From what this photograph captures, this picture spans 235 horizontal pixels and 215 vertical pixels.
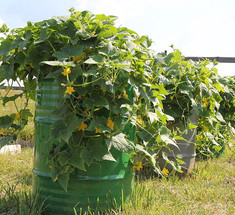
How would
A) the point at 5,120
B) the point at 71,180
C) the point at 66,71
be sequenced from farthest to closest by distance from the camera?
the point at 5,120, the point at 71,180, the point at 66,71

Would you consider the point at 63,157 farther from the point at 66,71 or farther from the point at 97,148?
the point at 66,71

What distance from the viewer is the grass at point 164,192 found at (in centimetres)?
180

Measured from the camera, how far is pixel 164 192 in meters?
2.20

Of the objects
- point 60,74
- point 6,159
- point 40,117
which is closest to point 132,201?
point 40,117

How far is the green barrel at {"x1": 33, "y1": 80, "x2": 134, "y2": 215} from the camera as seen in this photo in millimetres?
1617

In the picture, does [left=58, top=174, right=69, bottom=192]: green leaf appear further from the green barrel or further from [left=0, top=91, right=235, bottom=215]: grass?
[left=0, top=91, right=235, bottom=215]: grass

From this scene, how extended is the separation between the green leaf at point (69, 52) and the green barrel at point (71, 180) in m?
0.25

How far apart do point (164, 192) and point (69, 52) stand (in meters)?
1.28

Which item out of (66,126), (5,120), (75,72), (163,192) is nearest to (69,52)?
(75,72)

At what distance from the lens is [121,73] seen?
1543 mm

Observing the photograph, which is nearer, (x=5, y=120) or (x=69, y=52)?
(x=69, y=52)

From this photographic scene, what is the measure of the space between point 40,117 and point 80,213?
56 centimetres

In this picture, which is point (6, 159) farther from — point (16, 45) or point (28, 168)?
point (16, 45)

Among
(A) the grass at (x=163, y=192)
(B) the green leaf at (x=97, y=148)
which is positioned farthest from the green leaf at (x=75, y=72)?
(A) the grass at (x=163, y=192)
